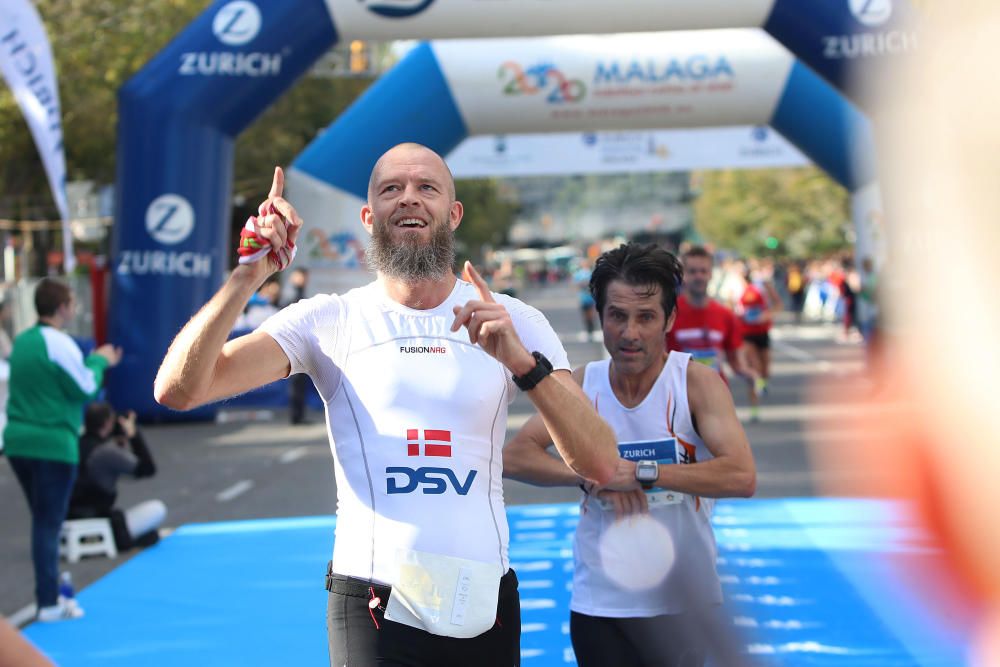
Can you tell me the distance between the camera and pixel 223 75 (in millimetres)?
14477

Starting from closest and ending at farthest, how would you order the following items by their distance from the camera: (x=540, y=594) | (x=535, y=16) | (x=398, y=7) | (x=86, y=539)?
(x=540, y=594) < (x=86, y=539) < (x=535, y=16) < (x=398, y=7)

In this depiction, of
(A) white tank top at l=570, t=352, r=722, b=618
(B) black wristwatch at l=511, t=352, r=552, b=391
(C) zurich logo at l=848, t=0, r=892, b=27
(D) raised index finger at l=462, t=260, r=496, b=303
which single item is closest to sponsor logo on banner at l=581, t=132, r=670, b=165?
(C) zurich logo at l=848, t=0, r=892, b=27

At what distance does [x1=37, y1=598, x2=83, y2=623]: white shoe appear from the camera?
7172 mm

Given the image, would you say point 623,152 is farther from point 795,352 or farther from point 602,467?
point 602,467

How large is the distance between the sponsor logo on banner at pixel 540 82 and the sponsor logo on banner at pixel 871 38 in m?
4.86

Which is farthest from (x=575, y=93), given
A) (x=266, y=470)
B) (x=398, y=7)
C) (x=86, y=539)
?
(x=86, y=539)

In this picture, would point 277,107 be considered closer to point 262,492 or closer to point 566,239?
point 262,492

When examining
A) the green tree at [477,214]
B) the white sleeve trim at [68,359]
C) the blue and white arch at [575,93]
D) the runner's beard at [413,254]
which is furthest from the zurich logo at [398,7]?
the green tree at [477,214]

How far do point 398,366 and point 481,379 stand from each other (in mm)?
189

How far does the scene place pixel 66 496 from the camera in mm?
7352

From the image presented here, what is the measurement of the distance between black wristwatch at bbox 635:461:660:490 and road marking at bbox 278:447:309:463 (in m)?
10.1

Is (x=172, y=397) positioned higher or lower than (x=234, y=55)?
lower

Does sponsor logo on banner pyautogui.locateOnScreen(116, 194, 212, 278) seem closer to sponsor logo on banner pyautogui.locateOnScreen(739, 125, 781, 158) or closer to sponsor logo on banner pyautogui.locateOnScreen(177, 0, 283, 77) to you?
sponsor logo on banner pyautogui.locateOnScreen(177, 0, 283, 77)

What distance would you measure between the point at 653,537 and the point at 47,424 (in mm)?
4341
